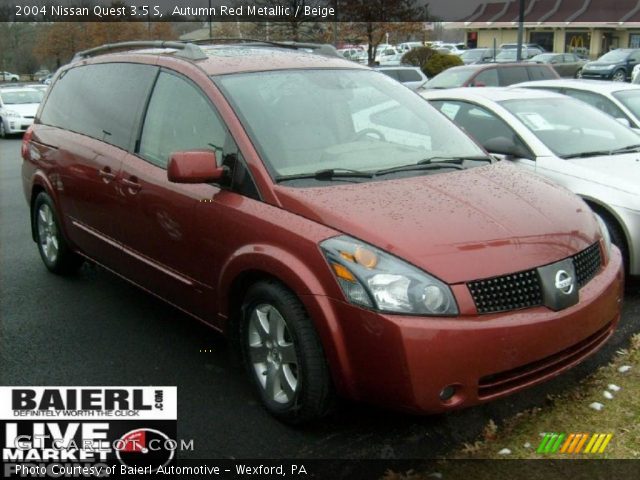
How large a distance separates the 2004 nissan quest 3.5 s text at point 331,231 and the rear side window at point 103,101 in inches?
0.9

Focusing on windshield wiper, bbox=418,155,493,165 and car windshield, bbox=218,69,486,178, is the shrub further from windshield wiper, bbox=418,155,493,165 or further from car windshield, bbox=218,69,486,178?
windshield wiper, bbox=418,155,493,165

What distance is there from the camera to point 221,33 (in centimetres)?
3781

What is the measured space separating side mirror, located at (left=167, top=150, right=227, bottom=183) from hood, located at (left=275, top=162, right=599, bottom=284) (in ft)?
1.32

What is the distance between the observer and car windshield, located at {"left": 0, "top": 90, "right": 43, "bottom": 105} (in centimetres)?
2084

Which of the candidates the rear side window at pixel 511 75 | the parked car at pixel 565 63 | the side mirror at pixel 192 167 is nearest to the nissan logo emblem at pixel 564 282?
the side mirror at pixel 192 167

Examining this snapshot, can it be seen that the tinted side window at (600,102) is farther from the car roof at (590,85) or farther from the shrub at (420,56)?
the shrub at (420,56)

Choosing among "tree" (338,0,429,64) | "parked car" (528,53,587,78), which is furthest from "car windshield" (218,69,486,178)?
"parked car" (528,53,587,78)

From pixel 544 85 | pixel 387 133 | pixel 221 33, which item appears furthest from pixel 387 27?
pixel 387 133

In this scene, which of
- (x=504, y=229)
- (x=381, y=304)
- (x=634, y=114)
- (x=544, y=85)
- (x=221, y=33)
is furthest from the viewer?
(x=221, y=33)

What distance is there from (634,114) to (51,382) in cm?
677

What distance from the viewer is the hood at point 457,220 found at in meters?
3.17

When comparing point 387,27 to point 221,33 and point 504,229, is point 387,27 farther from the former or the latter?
point 504,229

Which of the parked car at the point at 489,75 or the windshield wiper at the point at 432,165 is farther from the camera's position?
the parked car at the point at 489,75

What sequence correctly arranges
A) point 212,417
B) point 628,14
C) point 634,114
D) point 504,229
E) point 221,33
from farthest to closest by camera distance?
point 628,14 < point 221,33 < point 634,114 < point 212,417 < point 504,229
